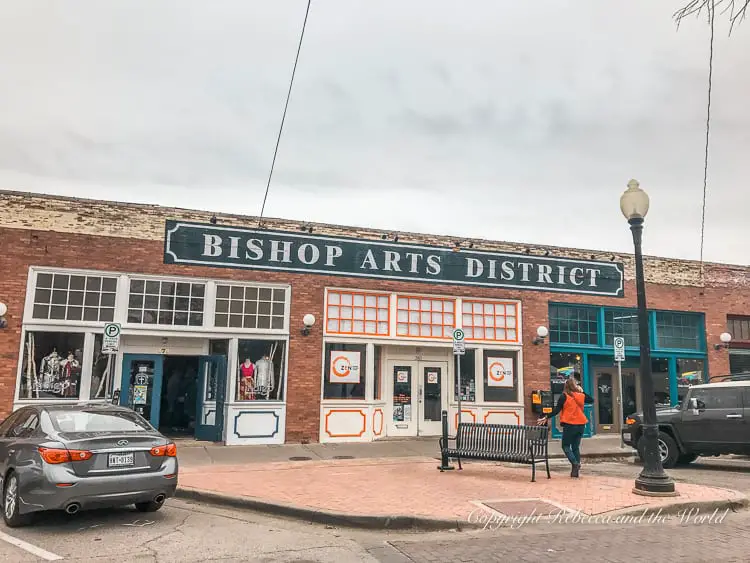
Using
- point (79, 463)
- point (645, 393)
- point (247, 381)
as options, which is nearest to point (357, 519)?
point (79, 463)

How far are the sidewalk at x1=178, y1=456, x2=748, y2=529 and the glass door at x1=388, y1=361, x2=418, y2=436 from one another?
14.1ft

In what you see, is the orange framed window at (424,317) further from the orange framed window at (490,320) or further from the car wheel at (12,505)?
the car wheel at (12,505)

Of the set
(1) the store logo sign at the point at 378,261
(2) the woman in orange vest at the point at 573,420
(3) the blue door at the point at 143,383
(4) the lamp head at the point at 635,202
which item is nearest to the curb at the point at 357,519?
(2) the woman in orange vest at the point at 573,420

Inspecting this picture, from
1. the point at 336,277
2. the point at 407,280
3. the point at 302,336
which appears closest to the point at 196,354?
the point at 302,336

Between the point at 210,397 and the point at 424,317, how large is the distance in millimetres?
5738

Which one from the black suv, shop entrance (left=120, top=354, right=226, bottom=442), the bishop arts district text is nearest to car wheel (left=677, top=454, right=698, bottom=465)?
the black suv

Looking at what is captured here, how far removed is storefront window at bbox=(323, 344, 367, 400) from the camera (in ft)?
49.9

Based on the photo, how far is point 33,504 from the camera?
261 inches

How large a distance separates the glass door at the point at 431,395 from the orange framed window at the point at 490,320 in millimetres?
1233

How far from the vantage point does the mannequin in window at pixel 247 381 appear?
1459 cm

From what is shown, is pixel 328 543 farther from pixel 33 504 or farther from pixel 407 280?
pixel 407 280

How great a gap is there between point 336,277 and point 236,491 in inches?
297

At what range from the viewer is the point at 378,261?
634 inches

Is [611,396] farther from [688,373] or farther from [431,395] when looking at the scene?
[431,395]
